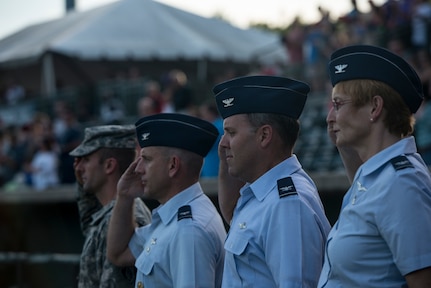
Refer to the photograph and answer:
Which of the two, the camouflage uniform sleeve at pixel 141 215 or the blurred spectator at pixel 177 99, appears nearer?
the camouflage uniform sleeve at pixel 141 215

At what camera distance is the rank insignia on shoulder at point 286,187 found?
14.7 ft

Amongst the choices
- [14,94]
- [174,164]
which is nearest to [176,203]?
[174,164]

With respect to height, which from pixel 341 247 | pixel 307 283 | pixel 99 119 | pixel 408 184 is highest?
pixel 408 184

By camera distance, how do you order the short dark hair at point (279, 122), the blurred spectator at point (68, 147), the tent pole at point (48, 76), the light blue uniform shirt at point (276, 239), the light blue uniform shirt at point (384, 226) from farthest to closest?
the tent pole at point (48, 76)
the blurred spectator at point (68, 147)
the short dark hair at point (279, 122)
the light blue uniform shirt at point (276, 239)
the light blue uniform shirt at point (384, 226)

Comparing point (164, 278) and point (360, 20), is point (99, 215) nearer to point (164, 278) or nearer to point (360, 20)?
point (164, 278)

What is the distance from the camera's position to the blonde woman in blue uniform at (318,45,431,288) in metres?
3.71

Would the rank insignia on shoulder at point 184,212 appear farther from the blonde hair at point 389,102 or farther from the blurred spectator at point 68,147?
the blurred spectator at point 68,147

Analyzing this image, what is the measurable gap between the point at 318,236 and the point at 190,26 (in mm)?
19723

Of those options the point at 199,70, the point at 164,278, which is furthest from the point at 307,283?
the point at 199,70

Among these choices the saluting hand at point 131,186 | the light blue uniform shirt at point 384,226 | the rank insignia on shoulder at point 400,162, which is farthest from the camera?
the saluting hand at point 131,186

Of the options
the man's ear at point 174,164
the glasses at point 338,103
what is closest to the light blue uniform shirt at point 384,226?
the glasses at point 338,103

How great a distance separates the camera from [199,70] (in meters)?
23.7

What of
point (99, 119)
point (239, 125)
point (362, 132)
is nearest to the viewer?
point (362, 132)

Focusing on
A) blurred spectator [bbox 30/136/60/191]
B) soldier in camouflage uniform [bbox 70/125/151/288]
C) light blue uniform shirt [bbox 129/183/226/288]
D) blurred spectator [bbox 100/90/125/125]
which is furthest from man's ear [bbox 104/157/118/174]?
blurred spectator [bbox 100/90/125/125]
